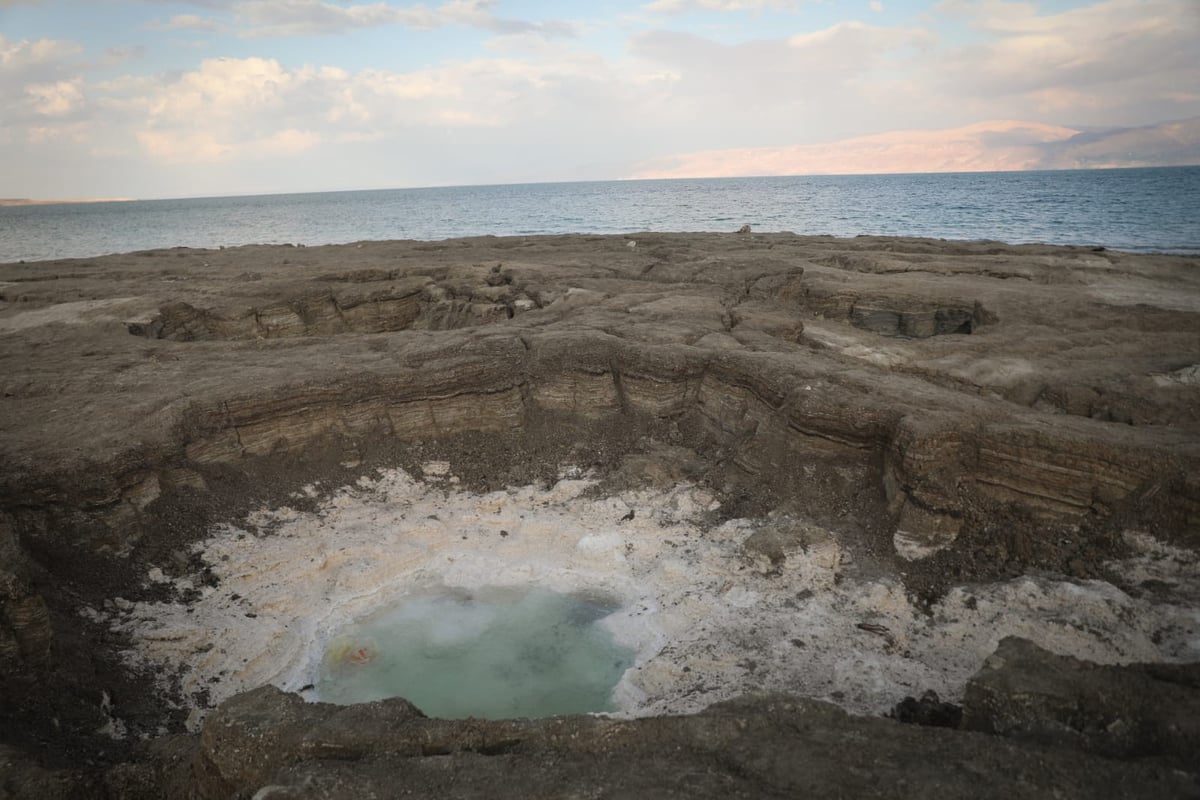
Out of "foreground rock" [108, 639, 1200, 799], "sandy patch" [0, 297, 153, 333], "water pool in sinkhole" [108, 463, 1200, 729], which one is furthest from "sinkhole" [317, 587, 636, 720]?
"sandy patch" [0, 297, 153, 333]

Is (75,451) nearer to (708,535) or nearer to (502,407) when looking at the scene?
(502,407)

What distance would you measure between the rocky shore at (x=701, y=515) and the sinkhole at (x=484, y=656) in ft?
2.38

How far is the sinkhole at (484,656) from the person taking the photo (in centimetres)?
836

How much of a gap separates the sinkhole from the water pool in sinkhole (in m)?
0.03

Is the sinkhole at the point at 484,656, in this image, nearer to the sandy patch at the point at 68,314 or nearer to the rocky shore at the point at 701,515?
the rocky shore at the point at 701,515

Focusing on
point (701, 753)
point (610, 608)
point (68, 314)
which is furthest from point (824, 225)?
point (701, 753)

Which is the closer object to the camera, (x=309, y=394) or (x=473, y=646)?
(x=473, y=646)

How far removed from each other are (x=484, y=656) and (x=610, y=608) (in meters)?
1.88

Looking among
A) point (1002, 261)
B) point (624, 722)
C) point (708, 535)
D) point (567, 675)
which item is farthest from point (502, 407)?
point (1002, 261)

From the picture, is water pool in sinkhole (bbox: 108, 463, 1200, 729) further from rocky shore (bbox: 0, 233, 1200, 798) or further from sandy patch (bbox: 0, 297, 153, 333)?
sandy patch (bbox: 0, 297, 153, 333)

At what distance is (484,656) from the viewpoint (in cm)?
909

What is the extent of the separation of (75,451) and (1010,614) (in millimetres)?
13125

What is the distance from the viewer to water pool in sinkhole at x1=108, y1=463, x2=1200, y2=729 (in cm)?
830

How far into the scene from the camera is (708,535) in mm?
11203
